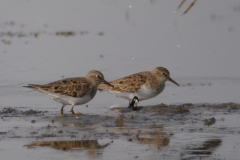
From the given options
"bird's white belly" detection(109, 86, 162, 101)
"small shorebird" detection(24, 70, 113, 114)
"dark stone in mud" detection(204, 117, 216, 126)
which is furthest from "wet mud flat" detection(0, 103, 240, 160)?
"bird's white belly" detection(109, 86, 162, 101)

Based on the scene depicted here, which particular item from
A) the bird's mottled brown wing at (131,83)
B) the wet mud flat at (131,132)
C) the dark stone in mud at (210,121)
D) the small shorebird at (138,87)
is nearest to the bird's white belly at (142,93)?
the small shorebird at (138,87)

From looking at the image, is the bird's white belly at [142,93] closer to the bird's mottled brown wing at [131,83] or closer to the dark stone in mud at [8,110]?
the bird's mottled brown wing at [131,83]

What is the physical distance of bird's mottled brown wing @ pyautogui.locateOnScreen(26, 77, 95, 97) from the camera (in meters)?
13.9

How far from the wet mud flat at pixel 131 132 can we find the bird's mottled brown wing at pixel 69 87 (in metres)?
→ 0.79

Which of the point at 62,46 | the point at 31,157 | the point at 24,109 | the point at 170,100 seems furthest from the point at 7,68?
the point at 31,157

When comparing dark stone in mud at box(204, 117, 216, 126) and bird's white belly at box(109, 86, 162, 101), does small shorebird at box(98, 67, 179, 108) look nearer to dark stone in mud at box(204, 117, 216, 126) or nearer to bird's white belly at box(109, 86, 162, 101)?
bird's white belly at box(109, 86, 162, 101)

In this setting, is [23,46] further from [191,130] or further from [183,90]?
[191,130]

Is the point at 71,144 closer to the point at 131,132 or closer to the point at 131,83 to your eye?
the point at 131,132

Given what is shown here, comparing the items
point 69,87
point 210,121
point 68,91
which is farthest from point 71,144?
point 210,121

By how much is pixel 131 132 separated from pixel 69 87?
3688 millimetres

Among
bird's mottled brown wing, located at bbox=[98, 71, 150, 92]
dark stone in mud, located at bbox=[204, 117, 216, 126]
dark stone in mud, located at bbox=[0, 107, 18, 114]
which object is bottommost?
dark stone in mud, located at bbox=[204, 117, 216, 126]

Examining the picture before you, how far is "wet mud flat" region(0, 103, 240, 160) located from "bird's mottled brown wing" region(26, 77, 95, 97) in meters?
0.79

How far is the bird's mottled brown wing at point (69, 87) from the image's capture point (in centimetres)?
1395

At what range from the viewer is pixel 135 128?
11.8 metres
